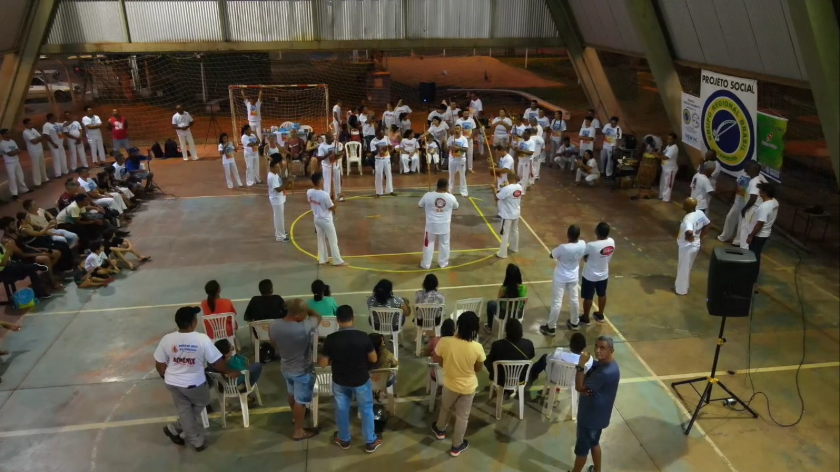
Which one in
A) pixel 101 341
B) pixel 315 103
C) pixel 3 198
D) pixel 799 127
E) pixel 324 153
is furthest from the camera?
pixel 315 103

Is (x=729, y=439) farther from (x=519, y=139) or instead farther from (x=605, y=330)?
(x=519, y=139)

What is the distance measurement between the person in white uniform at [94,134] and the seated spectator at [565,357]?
670 inches

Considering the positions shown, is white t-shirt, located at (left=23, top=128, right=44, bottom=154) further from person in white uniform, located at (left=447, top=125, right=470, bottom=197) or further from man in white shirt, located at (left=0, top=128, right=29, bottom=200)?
person in white uniform, located at (left=447, top=125, right=470, bottom=197)

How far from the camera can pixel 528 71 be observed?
4188cm

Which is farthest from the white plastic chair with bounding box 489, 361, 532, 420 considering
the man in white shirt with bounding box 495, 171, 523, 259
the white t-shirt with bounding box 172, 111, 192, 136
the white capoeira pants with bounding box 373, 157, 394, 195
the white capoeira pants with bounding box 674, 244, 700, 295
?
the white t-shirt with bounding box 172, 111, 192, 136

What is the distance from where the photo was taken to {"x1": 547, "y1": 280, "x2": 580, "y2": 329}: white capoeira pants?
9.59 m

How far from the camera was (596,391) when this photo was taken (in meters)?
6.18

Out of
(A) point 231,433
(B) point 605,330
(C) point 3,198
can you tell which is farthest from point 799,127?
(C) point 3,198

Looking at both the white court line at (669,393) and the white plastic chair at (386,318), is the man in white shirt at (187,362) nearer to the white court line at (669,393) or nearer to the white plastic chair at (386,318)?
the white plastic chair at (386,318)

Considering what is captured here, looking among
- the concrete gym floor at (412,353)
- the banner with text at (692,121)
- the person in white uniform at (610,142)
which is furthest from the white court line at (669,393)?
the person in white uniform at (610,142)

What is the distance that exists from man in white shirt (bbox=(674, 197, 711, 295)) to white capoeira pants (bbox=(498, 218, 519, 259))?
126 inches

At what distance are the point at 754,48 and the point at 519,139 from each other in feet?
19.8

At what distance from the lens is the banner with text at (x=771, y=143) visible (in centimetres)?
1324

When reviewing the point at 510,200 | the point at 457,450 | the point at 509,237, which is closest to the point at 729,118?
the point at 509,237
